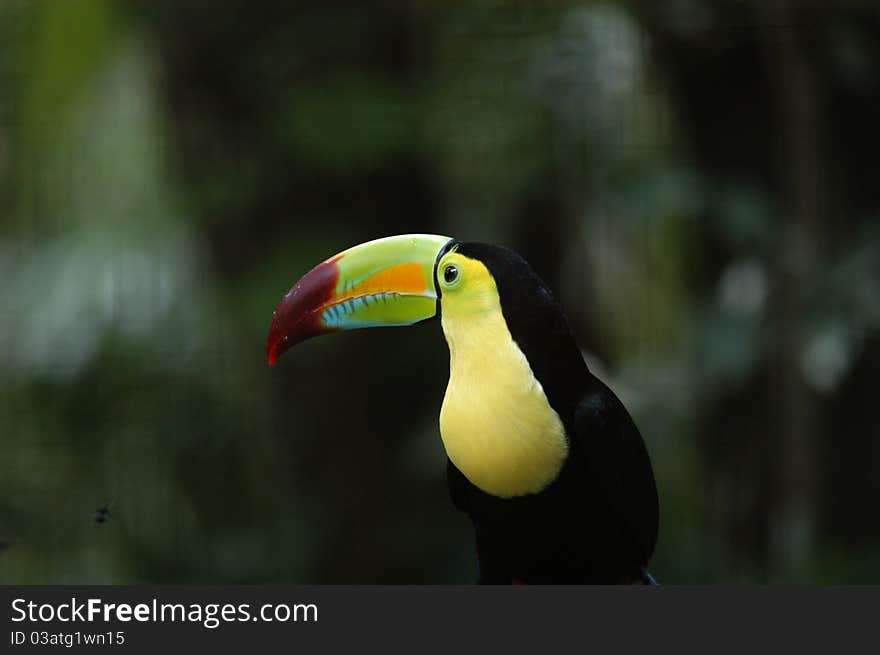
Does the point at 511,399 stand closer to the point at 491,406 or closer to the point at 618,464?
the point at 491,406

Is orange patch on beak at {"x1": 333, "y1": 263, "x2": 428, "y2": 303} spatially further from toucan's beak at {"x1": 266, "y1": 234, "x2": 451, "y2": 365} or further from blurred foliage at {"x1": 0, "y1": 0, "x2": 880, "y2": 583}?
blurred foliage at {"x1": 0, "y1": 0, "x2": 880, "y2": 583}

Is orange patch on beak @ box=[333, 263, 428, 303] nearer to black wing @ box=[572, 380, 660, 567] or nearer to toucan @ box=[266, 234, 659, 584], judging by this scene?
toucan @ box=[266, 234, 659, 584]

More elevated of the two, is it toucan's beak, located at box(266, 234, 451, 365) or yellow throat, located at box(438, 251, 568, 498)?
toucan's beak, located at box(266, 234, 451, 365)

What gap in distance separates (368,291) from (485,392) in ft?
0.44

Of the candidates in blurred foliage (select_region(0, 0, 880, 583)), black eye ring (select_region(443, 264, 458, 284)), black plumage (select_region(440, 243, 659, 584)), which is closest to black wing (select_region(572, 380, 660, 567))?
black plumage (select_region(440, 243, 659, 584))

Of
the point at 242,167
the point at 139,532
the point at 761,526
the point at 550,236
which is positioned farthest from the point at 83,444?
the point at 761,526

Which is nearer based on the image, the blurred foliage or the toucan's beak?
the toucan's beak

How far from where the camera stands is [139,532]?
1899 millimetres

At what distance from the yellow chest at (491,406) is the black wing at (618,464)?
0.06 metres

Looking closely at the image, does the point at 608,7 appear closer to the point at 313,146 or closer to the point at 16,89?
the point at 313,146

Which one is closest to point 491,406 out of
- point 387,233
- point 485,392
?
point 485,392

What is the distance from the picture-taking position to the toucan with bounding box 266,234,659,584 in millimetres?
853

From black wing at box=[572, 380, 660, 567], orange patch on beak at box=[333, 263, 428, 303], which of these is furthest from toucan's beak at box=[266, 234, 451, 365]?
black wing at box=[572, 380, 660, 567]

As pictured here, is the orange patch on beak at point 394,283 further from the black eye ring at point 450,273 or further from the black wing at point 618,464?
the black wing at point 618,464
